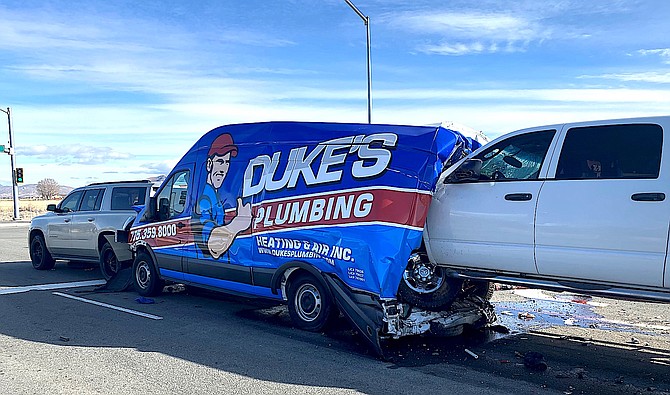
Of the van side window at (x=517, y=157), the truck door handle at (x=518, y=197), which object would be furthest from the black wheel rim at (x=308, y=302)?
the truck door handle at (x=518, y=197)

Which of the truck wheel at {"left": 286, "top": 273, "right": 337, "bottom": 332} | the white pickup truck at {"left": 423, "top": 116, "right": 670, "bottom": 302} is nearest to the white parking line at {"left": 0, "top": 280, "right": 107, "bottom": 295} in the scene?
the truck wheel at {"left": 286, "top": 273, "right": 337, "bottom": 332}

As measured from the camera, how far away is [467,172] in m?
6.44

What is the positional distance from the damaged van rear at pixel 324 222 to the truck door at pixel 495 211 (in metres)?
0.27

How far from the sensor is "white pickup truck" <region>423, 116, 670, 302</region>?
210 inches

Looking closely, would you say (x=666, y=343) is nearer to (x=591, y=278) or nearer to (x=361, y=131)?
(x=591, y=278)

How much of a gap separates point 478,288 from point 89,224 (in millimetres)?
7918

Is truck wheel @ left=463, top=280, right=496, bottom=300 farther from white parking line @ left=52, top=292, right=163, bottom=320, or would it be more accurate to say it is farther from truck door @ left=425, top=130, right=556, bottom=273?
white parking line @ left=52, top=292, right=163, bottom=320

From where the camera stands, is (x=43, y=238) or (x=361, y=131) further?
(x=43, y=238)

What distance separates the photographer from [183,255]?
363 inches

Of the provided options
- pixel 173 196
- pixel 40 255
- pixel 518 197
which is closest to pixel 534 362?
pixel 518 197

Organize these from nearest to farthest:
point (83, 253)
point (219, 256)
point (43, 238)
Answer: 1. point (219, 256)
2. point (83, 253)
3. point (43, 238)

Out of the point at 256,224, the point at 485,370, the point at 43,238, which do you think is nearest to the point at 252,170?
the point at 256,224

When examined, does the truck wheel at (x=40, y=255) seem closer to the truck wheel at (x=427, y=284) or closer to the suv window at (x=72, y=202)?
the suv window at (x=72, y=202)

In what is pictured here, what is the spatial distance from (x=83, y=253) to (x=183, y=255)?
422cm
